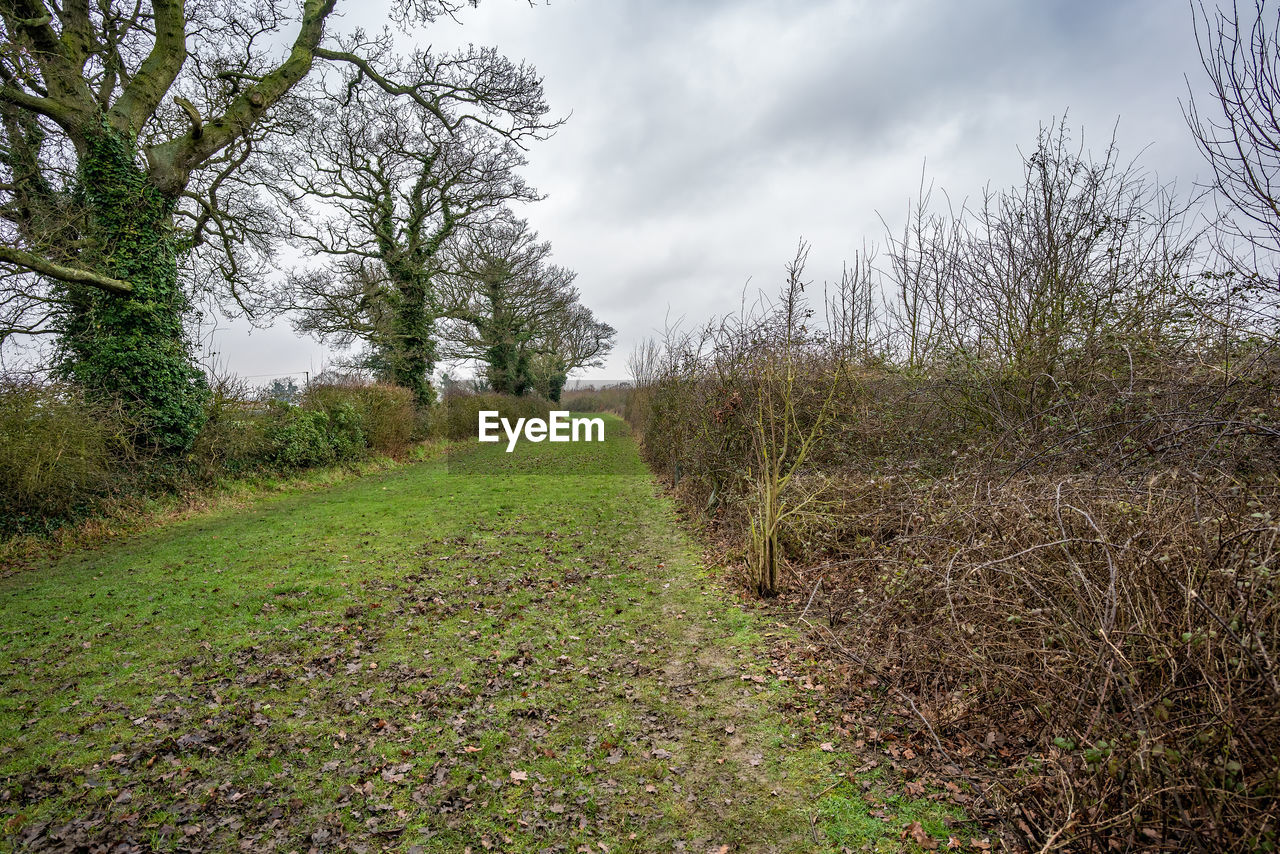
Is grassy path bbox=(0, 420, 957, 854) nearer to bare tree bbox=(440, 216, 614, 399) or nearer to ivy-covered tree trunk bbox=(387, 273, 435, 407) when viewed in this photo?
ivy-covered tree trunk bbox=(387, 273, 435, 407)

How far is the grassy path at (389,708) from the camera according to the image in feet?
10.0

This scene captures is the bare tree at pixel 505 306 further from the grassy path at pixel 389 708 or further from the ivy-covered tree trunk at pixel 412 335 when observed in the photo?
the grassy path at pixel 389 708

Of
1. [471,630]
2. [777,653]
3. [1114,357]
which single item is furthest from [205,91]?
[1114,357]

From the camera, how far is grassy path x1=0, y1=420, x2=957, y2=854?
10.0 ft

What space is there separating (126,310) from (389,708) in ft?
31.5

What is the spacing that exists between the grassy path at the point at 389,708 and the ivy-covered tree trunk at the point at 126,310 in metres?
3.07

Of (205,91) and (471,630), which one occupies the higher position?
(205,91)

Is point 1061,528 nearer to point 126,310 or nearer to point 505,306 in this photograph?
point 126,310

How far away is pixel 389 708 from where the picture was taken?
4176mm

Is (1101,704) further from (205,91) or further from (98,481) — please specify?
(205,91)

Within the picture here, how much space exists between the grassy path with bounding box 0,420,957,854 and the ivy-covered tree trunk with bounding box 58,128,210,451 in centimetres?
307

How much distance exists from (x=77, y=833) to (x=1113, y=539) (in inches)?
214

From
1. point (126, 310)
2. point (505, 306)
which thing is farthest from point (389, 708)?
point (505, 306)

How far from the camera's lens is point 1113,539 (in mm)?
3199
